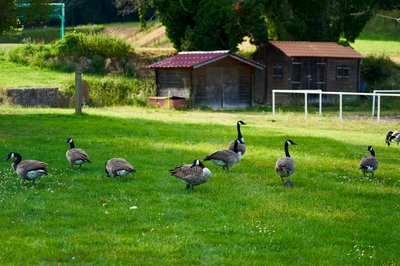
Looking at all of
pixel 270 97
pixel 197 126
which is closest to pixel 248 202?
pixel 197 126

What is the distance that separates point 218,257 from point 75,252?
6.74 ft

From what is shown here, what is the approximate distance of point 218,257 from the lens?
11328 millimetres

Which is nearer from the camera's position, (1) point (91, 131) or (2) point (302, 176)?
(2) point (302, 176)

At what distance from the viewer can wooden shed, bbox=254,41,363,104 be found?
197 ft

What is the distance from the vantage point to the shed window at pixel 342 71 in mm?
62438

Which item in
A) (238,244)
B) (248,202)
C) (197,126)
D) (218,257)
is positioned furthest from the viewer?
(197,126)

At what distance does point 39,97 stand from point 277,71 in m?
19.3

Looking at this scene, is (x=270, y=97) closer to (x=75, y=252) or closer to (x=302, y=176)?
(x=302, y=176)

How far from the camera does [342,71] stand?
6262 centimetres

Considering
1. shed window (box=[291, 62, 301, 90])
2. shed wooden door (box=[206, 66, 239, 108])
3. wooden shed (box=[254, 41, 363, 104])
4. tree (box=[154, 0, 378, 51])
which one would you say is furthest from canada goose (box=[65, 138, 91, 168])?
shed window (box=[291, 62, 301, 90])

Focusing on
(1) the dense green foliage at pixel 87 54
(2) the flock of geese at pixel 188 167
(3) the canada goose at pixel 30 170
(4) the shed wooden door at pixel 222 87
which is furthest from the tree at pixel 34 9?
(1) the dense green foliage at pixel 87 54

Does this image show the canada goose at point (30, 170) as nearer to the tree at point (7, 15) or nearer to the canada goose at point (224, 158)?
the canada goose at point (224, 158)

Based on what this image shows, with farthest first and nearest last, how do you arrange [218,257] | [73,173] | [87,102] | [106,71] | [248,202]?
[106,71], [87,102], [73,173], [248,202], [218,257]

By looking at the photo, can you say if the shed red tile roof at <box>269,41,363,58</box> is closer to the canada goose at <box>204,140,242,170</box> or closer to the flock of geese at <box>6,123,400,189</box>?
the flock of geese at <box>6,123,400,189</box>
